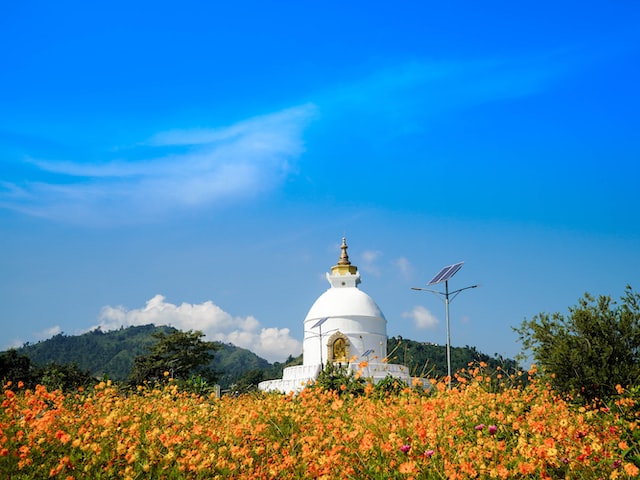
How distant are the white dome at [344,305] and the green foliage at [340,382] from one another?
28.9 metres

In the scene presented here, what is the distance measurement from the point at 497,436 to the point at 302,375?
31384 millimetres

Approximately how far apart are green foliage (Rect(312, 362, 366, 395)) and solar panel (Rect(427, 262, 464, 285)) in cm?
586

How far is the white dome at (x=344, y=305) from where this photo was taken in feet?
144

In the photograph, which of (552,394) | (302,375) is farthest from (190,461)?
(302,375)

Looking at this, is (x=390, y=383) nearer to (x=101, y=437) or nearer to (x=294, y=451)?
(x=294, y=451)

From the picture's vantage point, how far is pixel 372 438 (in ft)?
23.4

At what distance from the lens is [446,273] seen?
19656 mm

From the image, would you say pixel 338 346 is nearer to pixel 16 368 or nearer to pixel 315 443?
pixel 16 368

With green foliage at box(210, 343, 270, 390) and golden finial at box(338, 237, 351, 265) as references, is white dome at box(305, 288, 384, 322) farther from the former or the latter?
green foliage at box(210, 343, 270, 390)

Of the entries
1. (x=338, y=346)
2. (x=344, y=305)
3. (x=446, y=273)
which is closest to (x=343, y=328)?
(x=338, y=346)

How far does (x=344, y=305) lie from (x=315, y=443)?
36993 mm

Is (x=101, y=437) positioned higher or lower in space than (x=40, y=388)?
lower

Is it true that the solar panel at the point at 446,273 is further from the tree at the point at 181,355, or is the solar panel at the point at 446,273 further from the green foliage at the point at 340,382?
the tree at the point at 181,355

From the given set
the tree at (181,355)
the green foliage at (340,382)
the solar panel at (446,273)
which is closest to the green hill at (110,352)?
the tree at (181,355)
